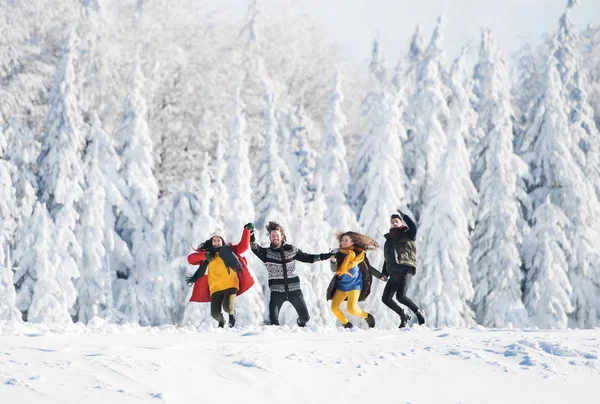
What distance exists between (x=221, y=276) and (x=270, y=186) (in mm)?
19807

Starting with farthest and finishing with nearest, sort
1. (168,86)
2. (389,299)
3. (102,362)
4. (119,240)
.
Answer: (168,86), (119,240), (389,299), (102,362)

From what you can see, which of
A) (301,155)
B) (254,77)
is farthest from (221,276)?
(254,77)

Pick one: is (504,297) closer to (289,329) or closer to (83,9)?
(83,9)

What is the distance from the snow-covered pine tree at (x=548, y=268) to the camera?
95.5 feet

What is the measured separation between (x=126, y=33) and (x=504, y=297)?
1719cm

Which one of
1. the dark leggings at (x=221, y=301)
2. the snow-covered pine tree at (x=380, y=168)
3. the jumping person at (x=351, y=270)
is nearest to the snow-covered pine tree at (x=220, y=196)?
the snow-covered pine tree at (x=380, y=168)

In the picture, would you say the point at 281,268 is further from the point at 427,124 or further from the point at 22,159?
the point at 427,124

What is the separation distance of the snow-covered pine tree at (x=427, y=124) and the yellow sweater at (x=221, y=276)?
19678mm

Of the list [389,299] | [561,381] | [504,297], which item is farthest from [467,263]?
[561,381]

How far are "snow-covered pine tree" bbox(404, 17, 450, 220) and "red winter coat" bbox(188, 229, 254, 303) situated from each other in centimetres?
1954

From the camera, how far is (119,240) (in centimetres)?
2908

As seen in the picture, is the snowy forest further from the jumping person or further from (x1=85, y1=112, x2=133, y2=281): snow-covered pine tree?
the jumping person

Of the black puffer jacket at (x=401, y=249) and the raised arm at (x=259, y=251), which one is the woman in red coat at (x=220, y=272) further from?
the black puffer jacket at (x=401, y=249)

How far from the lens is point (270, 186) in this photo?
31.6 metres
